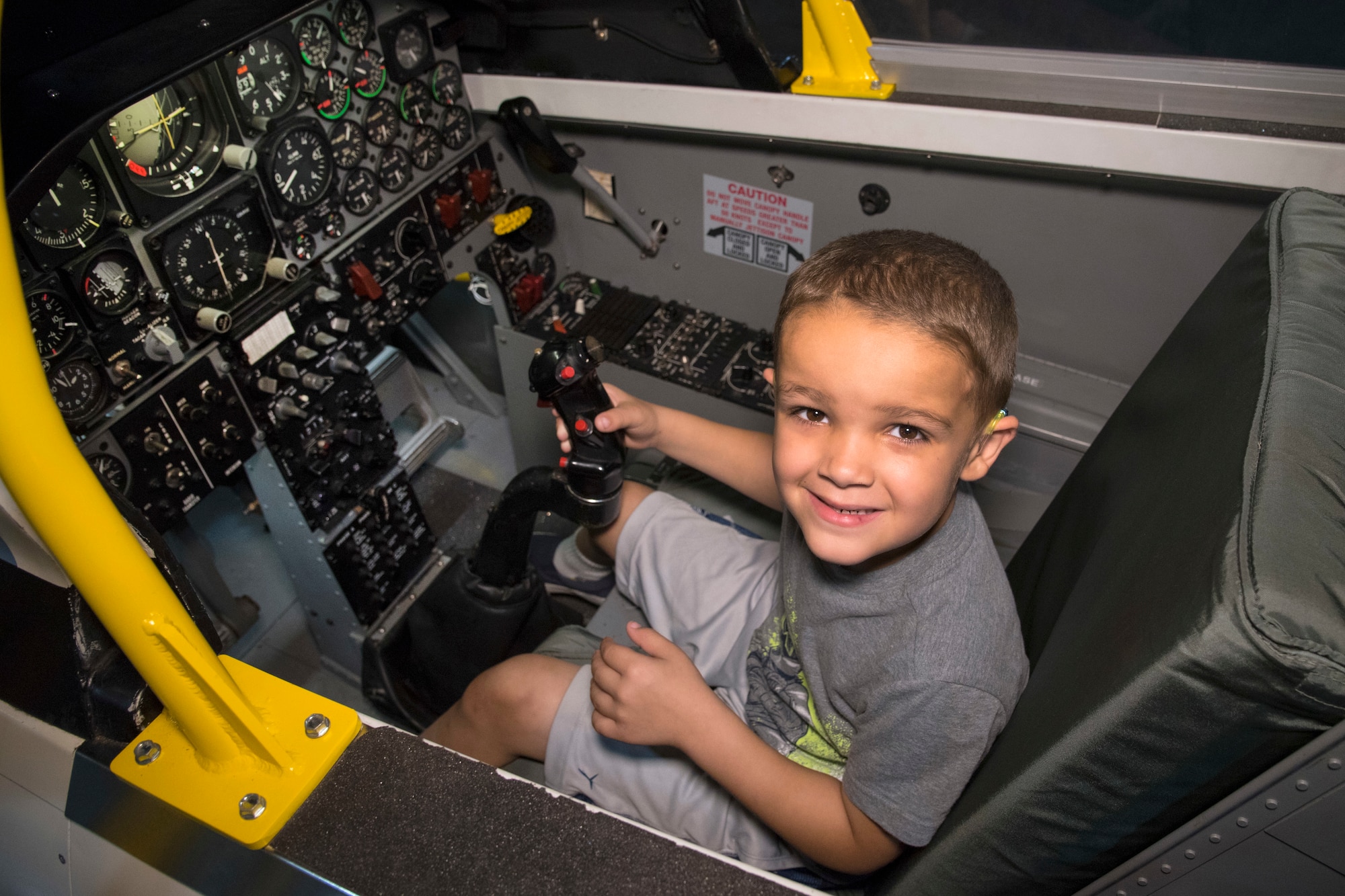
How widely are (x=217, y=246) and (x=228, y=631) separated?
105cm

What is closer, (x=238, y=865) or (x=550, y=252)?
(x=238, y=865)

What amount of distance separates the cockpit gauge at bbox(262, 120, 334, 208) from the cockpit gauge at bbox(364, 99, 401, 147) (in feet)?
0.45

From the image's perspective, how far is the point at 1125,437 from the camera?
3.13 feet

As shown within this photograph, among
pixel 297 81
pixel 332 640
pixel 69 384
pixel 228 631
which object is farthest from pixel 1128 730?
pixel 228 631

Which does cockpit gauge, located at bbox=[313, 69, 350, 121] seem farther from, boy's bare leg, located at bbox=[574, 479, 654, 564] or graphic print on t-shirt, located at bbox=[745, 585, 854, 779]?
graphic print on t-shirt, located at bbox=[745, 585, 854, 779]

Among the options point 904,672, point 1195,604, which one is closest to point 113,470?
point 904,672

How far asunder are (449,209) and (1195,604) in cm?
187

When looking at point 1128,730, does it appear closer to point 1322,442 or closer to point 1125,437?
point 1322,442

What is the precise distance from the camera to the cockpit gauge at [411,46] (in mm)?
1783

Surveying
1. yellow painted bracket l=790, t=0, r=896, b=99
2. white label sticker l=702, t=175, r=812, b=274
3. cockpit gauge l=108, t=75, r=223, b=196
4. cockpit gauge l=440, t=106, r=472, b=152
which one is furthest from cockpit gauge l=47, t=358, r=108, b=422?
yellow painted bracket l=790, t=0, r=896, b=99

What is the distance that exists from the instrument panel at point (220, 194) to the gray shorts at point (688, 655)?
2.99 feet

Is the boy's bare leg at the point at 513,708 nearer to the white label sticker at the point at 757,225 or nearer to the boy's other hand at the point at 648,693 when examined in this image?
the boy's other hand at the point at 648,693

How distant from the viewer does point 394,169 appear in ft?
6.12

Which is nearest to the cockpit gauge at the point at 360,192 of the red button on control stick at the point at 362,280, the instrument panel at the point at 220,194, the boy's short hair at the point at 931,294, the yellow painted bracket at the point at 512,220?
the instrument panel at the point at 220,194
